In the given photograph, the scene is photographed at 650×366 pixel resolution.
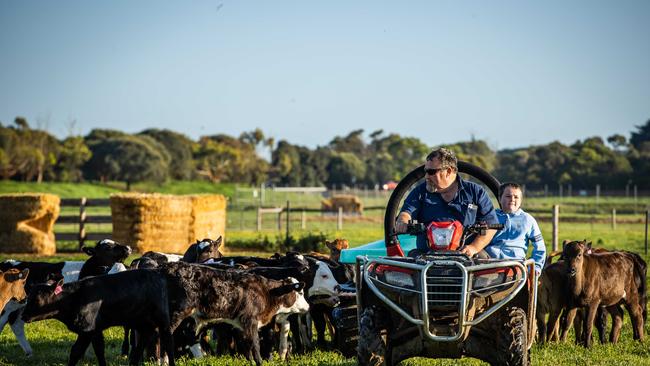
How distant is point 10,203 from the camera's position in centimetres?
2956

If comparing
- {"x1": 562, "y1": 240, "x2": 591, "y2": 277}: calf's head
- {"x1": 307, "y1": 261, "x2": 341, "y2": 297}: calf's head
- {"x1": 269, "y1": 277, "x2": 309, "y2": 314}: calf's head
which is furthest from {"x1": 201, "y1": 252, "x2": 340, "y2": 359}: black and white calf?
{"x1": 562, "y1": 240, "x2": 591, "y2": 277}: calf's head

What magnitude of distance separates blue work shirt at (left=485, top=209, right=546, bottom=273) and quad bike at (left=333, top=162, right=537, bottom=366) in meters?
1.98

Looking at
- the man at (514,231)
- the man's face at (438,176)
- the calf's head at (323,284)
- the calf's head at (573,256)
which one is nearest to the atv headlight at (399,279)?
the man's face at (438,176)

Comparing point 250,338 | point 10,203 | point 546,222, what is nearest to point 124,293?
point 250,338

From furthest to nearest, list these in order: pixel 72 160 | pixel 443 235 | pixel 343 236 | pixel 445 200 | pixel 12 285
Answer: pixel 72 160 → pixel 343 236 → pixel 12 285 → pixel 445 200 → pixel 443 235

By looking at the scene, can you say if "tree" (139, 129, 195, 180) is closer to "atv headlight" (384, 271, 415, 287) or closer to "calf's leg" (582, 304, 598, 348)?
"calf's leg" (582, 304, 598, 348)

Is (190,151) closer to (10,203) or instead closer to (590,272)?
(10,203)

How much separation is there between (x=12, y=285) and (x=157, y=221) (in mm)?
16324

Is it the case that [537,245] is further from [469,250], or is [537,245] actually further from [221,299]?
[221,299]

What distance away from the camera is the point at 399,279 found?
25.6ft

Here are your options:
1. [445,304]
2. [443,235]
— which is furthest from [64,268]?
[445,304]

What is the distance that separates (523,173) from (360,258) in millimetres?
88266

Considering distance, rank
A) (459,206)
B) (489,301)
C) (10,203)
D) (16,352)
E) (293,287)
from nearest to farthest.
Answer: (489,301) → (459,206) → (293,287) → (16,352) → (10,203)

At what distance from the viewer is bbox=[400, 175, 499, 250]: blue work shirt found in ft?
28.3
